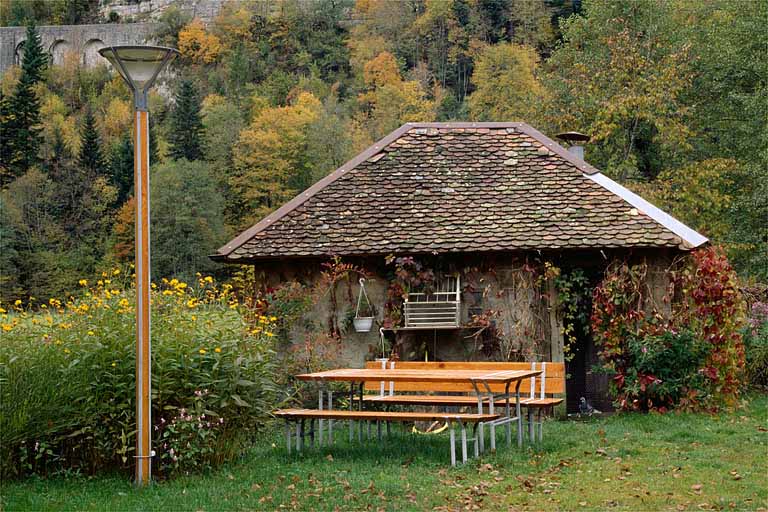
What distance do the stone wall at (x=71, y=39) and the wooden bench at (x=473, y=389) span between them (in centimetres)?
9420

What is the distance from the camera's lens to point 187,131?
62.0m

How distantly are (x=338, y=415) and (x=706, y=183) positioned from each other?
66.3 feet

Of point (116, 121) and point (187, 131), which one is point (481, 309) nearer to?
point (187, 131)

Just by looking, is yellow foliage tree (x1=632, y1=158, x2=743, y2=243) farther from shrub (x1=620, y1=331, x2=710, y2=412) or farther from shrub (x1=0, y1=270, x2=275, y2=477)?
shrub (x1=0, y1=270, x2=275, y2=477)

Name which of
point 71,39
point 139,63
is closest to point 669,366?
point 139,63

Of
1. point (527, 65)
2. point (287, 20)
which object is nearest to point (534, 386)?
point (527, 65)

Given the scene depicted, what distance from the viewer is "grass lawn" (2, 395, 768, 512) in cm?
726

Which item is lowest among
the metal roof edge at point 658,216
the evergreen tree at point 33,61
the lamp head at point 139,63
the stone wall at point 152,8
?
the metal roof edge at point 658,216

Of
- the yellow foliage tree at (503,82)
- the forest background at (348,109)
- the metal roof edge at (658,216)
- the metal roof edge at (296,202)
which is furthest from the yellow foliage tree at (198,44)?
the metal roof edge at (658,216)

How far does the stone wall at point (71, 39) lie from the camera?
329 feet

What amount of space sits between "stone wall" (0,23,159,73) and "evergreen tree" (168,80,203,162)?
1555 inches

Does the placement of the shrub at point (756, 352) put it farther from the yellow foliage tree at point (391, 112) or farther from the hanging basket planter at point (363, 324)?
the yellow foliage tree at point (391, 112)

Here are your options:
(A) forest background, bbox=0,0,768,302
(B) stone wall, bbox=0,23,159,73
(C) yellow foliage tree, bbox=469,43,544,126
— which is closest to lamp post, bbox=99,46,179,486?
(A) forest background, bbox=0,0,768,302

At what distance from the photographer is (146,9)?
366 feet
